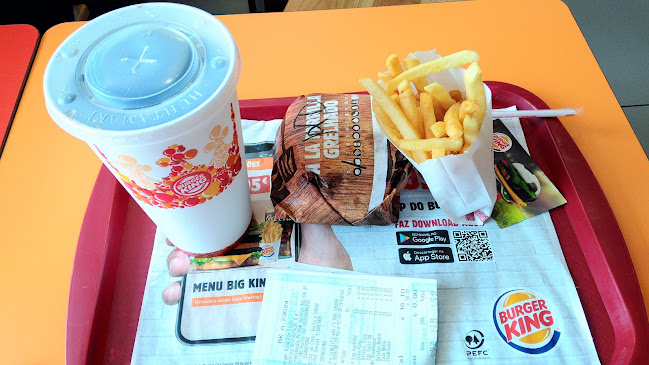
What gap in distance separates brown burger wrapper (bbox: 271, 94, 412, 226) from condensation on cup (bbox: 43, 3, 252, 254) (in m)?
0.17

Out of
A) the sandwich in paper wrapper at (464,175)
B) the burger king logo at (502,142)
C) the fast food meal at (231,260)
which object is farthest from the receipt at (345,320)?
the burger king logo at (502,142)

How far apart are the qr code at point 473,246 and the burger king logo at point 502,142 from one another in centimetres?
20

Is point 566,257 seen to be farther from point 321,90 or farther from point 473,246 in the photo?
point 321,90

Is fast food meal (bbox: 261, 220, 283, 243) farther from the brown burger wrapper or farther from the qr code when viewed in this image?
the qr code

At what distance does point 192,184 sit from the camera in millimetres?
626

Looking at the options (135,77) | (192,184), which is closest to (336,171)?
(192,184)

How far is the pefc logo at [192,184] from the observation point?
0.61 meters

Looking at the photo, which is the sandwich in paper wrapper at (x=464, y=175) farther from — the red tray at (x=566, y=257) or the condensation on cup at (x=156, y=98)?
the condensation on cup at (x=156, y=98)

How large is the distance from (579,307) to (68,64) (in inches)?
32.9

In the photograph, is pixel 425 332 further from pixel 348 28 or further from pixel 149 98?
pixel 348 28

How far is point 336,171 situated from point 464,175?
0.22m

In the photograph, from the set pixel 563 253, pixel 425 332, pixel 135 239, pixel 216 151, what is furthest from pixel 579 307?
pixel 135 239

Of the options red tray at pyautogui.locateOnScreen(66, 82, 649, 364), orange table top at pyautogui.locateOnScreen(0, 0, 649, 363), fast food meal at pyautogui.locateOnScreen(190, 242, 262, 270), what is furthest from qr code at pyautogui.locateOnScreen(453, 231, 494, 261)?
fast food meal at pyautogui.locateOnScreen(190, 242, 262, 270)

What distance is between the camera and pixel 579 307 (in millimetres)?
751
